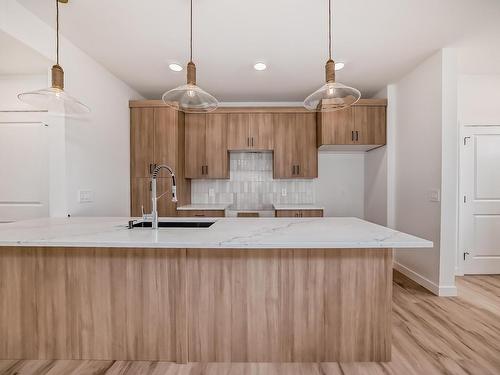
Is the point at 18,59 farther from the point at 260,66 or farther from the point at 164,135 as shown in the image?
the point at 260,66

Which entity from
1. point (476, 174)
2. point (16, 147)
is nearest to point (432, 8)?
point (476, 174)

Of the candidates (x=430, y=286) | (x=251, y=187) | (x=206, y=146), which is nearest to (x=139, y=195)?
(x=206, y=146)

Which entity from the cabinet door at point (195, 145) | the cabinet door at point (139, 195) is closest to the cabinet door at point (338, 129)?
the cabinet door at point (195, 145)

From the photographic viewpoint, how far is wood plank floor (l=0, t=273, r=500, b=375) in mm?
1655

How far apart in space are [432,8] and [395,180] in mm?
2157

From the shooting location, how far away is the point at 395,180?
366 cm

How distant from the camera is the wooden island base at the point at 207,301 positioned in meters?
1.70

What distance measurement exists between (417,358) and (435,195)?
5.79 ft

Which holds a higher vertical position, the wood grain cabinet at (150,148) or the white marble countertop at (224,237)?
the wood grain cabinet at (150,148)

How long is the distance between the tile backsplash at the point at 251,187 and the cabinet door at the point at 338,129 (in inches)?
36.3

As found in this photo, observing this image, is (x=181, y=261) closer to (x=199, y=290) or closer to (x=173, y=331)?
(x=199, y=290)

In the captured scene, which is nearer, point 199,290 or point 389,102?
point 199,290

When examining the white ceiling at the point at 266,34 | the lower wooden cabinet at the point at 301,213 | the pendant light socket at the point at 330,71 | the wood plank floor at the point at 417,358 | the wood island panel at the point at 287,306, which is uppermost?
the white ceiling at the point at 266,34

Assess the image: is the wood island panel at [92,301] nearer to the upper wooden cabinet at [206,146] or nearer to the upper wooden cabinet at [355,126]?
the upper wooden cabinet at [206,146]
